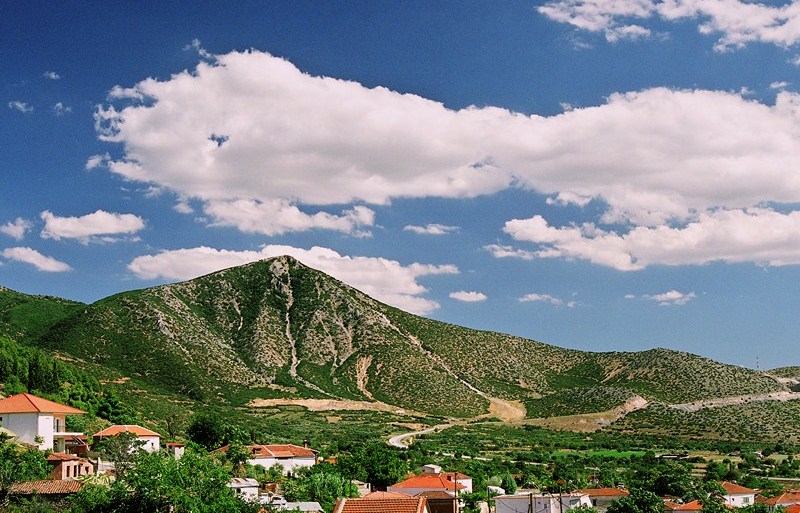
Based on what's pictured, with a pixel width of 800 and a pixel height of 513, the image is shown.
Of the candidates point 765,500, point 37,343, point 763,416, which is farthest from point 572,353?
point 765,500

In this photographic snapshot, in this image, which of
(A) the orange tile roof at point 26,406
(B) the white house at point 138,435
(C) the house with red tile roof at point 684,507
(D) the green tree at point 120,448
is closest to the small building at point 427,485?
(C) the house with red tile roof at point 684,507

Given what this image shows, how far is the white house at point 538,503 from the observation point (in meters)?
47.6

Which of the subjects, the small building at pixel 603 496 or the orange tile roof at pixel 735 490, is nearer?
the small building at pixel 603 496

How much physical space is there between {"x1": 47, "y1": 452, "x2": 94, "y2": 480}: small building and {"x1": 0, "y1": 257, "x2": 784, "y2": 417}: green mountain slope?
59326 mm

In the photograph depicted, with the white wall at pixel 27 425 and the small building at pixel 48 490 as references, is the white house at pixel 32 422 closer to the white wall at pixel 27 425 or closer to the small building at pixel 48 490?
the white wall at pixel 27 425

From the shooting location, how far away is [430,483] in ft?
178

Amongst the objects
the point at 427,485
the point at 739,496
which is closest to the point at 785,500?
the point at 739,496

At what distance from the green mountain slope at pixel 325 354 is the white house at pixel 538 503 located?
66.8 m

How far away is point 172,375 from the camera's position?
112250 mm

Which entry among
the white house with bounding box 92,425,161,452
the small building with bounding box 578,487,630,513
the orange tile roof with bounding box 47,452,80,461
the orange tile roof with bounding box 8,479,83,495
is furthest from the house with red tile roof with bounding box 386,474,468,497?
the orange tile roof with bounding box 8,479,83,495

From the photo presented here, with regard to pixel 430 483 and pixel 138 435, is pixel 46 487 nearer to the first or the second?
pixel 138 435

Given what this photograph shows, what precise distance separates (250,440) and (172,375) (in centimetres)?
4396

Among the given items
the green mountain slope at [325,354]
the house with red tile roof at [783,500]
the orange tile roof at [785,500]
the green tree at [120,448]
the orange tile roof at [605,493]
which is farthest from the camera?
the green mountain slope at [325,354]

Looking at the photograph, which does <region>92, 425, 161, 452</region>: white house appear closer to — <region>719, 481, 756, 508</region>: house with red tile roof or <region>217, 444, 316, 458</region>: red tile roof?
<region>217, 444, 316, 458</region>: red tile roof
